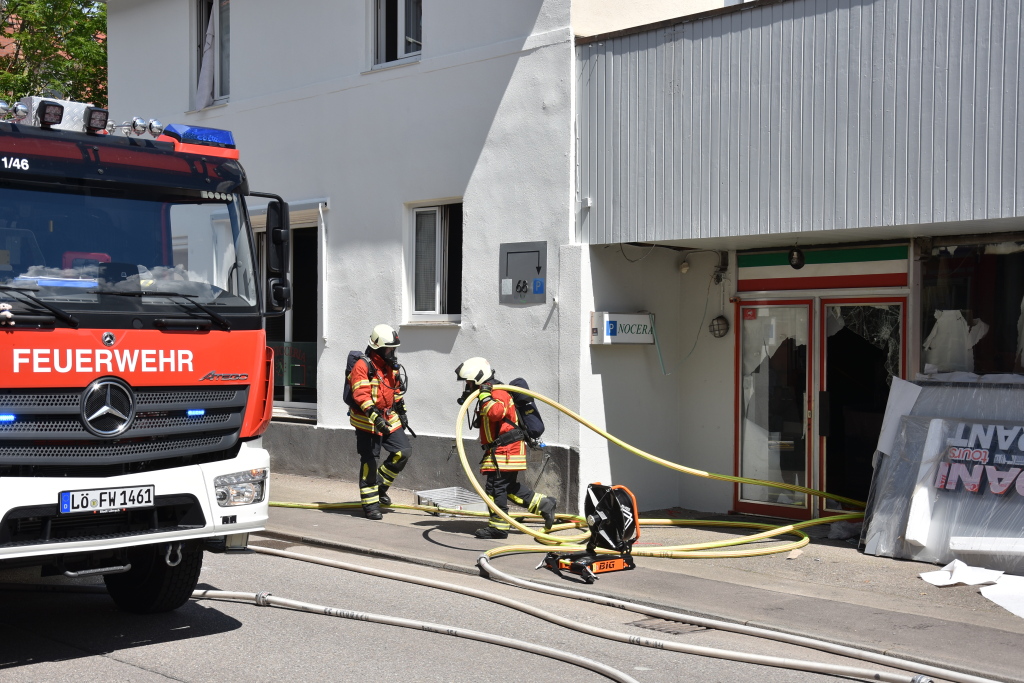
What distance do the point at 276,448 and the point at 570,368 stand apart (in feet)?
17.6

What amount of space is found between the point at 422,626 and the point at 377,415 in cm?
428

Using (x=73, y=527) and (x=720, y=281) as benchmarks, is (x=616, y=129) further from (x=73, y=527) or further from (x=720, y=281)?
(x=73, y=527)

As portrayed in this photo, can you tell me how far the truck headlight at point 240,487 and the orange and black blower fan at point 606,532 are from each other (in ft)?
9.30

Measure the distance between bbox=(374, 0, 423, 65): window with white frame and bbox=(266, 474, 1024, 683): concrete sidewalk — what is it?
587 centimetres

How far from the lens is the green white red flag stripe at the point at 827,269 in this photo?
10.3m

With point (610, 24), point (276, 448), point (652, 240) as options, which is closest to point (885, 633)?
point (652, 240)

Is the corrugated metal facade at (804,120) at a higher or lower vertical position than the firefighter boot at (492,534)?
higher

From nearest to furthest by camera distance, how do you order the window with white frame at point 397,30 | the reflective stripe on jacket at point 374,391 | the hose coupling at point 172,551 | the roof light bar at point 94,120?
the hose coupling at point 172,551, the roof light bar at point 94,120, the reflective stripe on jacket at point 374,391, the window with white frame at point 397,30

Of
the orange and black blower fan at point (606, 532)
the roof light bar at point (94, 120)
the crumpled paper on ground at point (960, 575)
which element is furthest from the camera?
the orange and black blower fan at point (606, 532)

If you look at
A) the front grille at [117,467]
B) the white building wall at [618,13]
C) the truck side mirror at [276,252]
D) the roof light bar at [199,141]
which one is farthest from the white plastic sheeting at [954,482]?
the roof light bar at [199,141]

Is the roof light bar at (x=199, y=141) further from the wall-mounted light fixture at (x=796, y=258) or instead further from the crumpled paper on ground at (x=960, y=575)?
the crumpled paper on ground at (x=960, y=575)

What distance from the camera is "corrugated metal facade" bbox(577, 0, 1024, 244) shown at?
856cm

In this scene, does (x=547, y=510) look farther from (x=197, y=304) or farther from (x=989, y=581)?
(x=197, y=304)

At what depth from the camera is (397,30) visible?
529 inches
